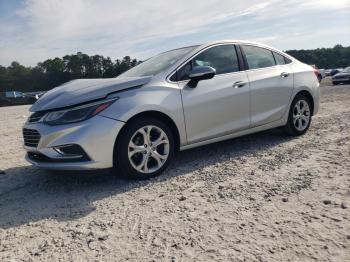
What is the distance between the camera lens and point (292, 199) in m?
3.53

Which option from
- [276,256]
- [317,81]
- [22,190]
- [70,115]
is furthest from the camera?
[317,81]

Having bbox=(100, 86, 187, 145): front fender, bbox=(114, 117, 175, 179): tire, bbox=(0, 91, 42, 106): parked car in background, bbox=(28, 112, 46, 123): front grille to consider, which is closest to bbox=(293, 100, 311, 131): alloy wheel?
bbox=(100, 86, 187, 145): front fender

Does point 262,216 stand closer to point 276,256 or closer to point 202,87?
point 276,256

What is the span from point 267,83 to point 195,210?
9.48 feet

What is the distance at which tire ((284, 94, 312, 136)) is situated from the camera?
20.1 feet

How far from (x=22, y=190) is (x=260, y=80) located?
11.6 feet

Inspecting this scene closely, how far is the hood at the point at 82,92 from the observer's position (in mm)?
4250

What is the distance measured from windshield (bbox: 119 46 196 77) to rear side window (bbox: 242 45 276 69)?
36.0 inches

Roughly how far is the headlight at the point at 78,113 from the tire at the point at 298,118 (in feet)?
10.5

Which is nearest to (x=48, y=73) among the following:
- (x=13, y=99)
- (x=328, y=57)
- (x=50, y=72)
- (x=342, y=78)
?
(x=50, y=72)

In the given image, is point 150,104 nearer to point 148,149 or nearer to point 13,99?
point 148,149

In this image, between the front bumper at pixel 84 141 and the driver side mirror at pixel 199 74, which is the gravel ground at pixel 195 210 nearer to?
the front bumper at pixel 84 141

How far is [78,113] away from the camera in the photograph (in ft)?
13.6

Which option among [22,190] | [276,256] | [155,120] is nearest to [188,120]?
[155,120]
